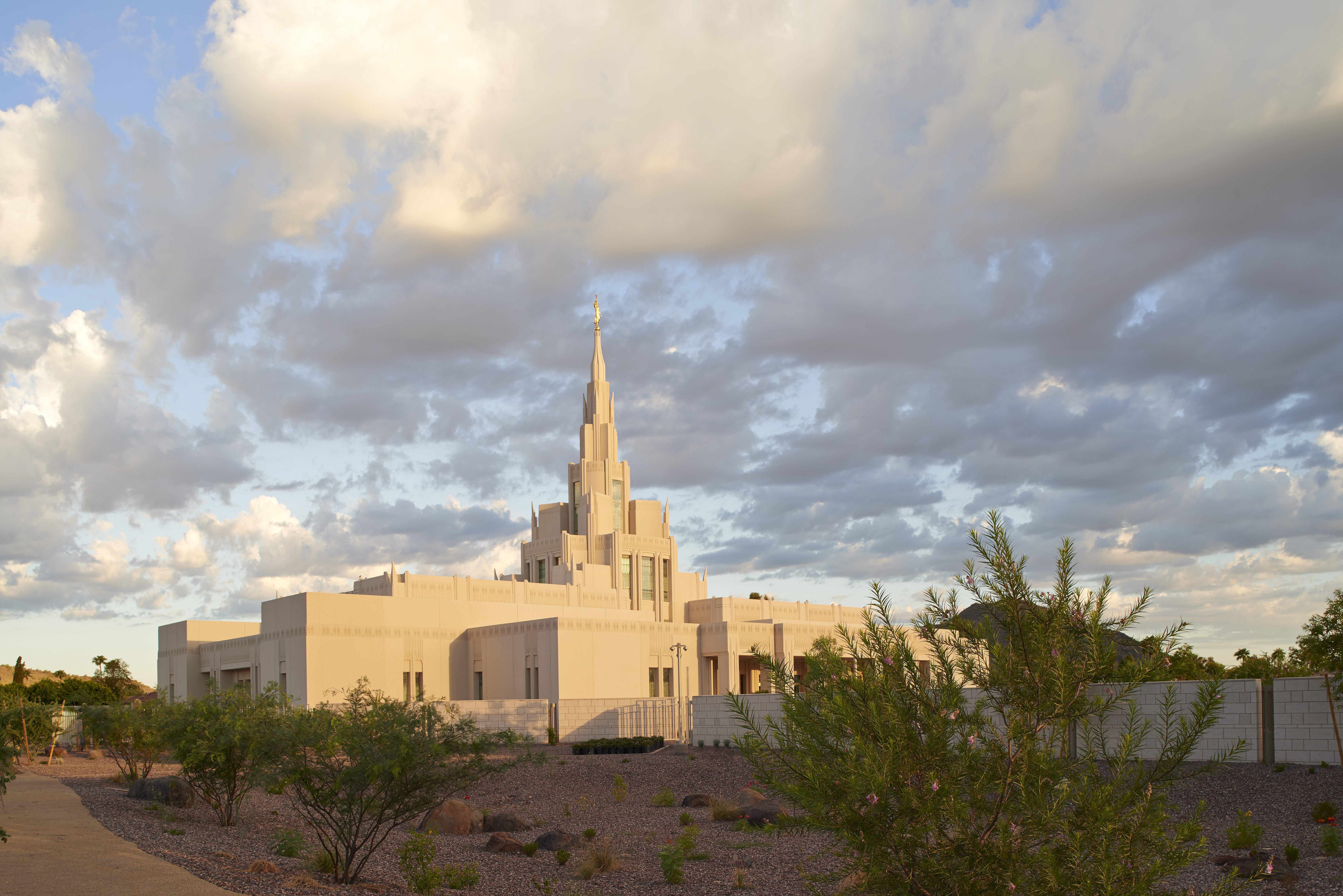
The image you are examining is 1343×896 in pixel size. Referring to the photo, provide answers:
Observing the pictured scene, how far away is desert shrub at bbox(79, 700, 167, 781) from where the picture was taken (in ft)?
78.4

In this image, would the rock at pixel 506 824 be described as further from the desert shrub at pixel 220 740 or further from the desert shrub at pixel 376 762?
the desert shrub at pixel 376 762

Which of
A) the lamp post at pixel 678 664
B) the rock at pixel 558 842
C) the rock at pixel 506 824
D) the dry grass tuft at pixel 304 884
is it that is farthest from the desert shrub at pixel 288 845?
the lamp post at pixel 678 664

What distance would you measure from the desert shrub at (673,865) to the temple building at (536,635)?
88.1ft

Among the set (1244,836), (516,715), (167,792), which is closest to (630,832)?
(1244,836)

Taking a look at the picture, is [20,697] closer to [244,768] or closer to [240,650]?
[240,650]

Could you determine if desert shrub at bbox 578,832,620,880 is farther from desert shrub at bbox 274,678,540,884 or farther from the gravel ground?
desert shrub at bbox 274,678,540,884

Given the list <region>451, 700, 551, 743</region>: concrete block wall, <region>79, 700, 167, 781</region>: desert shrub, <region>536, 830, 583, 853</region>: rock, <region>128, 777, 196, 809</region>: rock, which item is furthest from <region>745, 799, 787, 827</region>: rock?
<region>451, 700, 551, 743</region>: concrete block wall

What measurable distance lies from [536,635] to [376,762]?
40.4 m

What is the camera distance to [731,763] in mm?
29234

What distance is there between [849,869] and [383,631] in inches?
1992

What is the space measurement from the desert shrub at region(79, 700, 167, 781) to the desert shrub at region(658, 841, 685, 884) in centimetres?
1351

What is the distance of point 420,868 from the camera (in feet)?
44.4

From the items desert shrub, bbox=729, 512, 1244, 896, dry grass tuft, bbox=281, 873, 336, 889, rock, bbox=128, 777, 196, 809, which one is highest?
desert shrub, bbox=729, 512, 1244, 896

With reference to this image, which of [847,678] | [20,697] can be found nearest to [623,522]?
[20,697]
